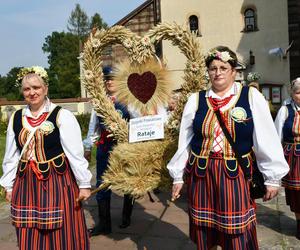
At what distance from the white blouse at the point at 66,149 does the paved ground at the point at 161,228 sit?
138 cm

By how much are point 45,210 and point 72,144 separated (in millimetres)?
525

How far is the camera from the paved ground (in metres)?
4.39

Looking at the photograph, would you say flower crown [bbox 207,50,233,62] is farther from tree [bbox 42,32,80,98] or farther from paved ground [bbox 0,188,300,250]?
tree [bbox 42,32,80,98]

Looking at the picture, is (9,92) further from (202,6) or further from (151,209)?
(151,209)

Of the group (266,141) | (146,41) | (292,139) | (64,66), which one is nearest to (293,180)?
(292,139)

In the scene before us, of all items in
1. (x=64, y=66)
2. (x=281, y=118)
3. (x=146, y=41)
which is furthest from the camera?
(x=64, y=66)

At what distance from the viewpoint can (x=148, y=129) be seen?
146 inches

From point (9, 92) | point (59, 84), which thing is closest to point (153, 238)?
point (59, 84)

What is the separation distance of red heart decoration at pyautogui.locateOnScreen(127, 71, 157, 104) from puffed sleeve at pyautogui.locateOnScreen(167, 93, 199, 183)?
2.08ft

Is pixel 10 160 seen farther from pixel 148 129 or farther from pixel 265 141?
pixel 265 141

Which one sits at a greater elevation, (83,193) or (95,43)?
(95,43)

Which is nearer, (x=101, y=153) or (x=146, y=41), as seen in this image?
(x=146, y=41)

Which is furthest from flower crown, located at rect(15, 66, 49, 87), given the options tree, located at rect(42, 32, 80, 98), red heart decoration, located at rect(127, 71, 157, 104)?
tree, located at rect(42, 32, 80, 98)

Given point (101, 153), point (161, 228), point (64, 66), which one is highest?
point (64, 66)
